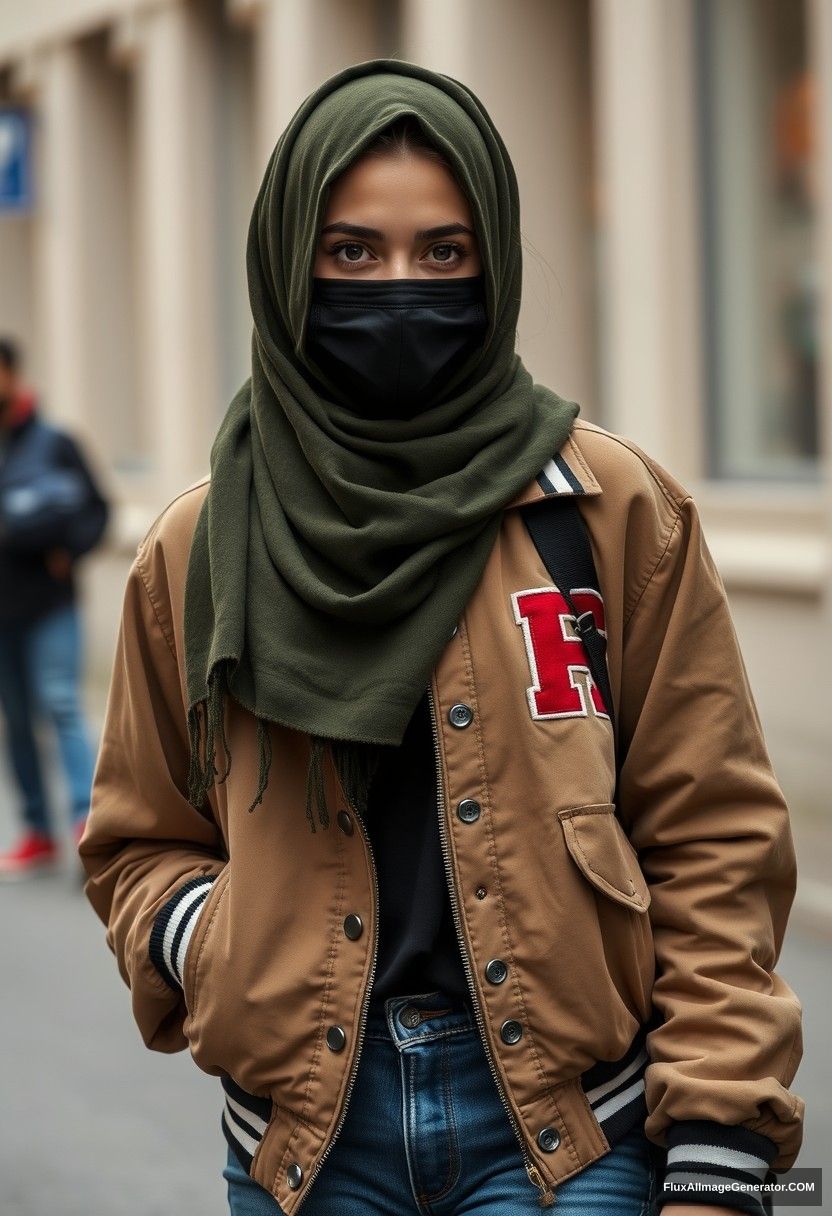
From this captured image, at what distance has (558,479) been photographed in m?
2.25

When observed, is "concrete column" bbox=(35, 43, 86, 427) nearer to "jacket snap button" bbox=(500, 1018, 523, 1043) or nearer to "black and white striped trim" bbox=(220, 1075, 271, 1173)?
"black and white striped trim" bbox=(220, 1075, 271, 1173)

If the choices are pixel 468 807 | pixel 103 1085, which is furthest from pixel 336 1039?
pixel 103 1085

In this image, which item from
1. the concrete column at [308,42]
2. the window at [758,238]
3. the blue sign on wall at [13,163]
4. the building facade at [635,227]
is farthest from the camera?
the blue sign on wall at [13,163]

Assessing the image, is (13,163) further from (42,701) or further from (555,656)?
(555,656)

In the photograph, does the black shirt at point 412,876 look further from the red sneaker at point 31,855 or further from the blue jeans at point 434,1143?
the red sneaker at point 31,855

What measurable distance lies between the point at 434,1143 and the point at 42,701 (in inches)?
234

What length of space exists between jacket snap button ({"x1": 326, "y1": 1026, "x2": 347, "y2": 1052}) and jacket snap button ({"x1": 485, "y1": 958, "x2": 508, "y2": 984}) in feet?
0.56

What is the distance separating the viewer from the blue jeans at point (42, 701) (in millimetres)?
7801

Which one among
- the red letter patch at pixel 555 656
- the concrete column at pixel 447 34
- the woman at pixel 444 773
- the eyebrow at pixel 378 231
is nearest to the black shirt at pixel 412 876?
the woman at pixel 444 773

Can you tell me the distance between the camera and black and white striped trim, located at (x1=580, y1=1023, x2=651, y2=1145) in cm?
219

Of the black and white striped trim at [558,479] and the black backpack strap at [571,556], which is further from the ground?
the black and white striped trim at [558,479]

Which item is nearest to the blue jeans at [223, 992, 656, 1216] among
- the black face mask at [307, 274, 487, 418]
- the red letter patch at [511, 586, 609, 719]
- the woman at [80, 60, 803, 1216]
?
the woman at [80, 60, 803, 1216]

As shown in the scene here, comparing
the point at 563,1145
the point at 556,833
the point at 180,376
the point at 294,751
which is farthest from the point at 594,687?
the point at 180,376

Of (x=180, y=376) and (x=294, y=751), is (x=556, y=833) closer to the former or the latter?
(x=294, y=751)
